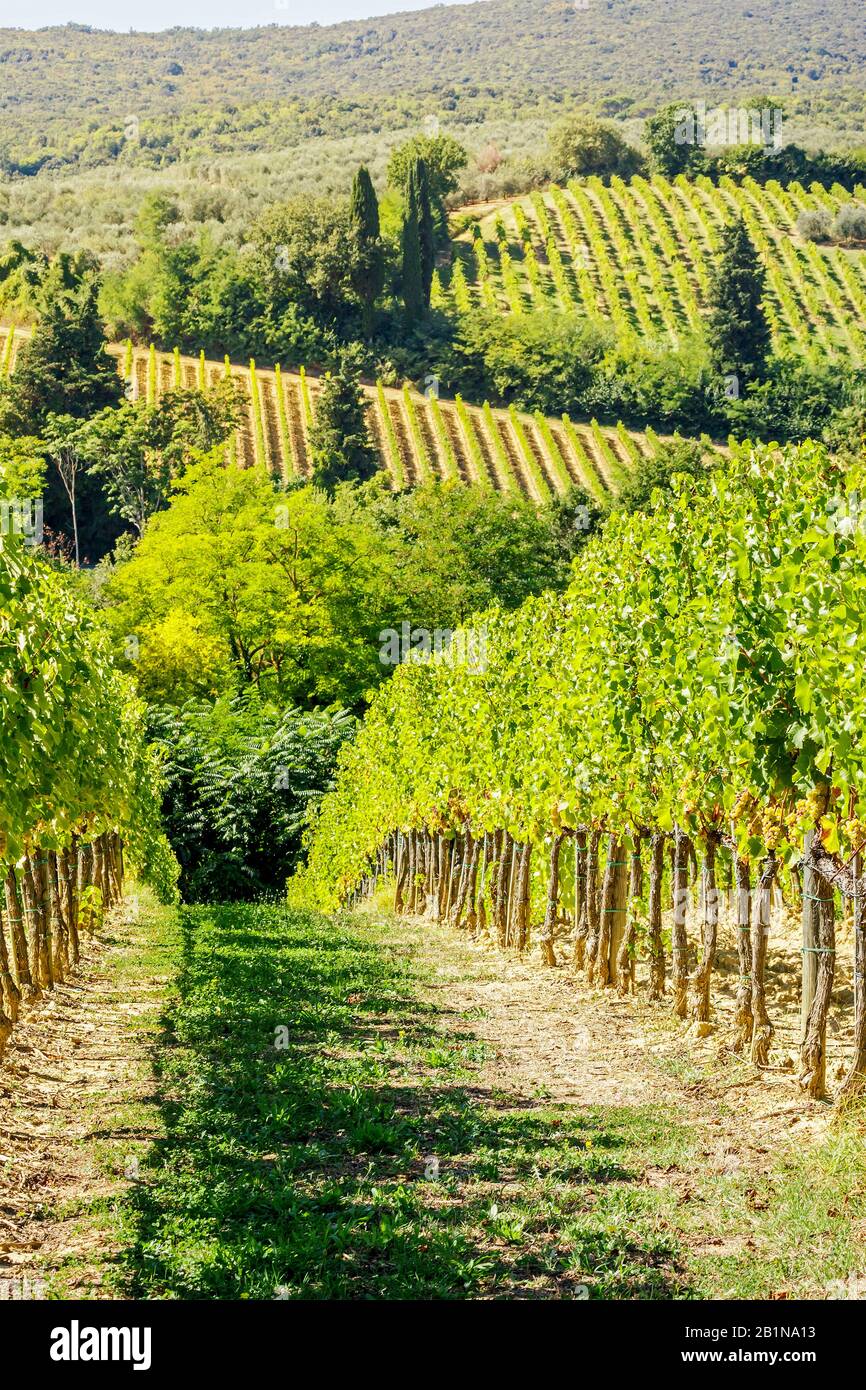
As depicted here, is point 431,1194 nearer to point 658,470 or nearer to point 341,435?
point 658,470

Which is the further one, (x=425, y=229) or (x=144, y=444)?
(x=425, y=229)

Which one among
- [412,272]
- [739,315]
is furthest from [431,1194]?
[412,272]

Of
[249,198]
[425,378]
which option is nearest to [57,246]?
[249,198]

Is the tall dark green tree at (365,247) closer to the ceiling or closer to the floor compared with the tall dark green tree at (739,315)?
closer to the ceiling

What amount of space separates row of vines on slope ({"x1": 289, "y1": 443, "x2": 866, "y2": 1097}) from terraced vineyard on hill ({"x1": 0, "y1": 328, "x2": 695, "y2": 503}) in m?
56.7

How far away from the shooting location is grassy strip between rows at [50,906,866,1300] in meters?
5.56

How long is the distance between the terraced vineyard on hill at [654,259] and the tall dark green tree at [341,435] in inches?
902

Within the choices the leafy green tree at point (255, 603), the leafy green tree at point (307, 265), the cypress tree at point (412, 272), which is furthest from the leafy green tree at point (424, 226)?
the leafy green tree at point (255, 603)

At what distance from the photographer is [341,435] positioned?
242ft

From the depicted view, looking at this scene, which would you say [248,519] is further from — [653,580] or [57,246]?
[57,246]

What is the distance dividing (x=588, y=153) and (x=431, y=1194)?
12860 cm

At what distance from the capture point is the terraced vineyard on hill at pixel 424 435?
76062 mm

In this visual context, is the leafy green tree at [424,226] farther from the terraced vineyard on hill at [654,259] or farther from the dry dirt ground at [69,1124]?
the dry dirt ground at [69,1124]
